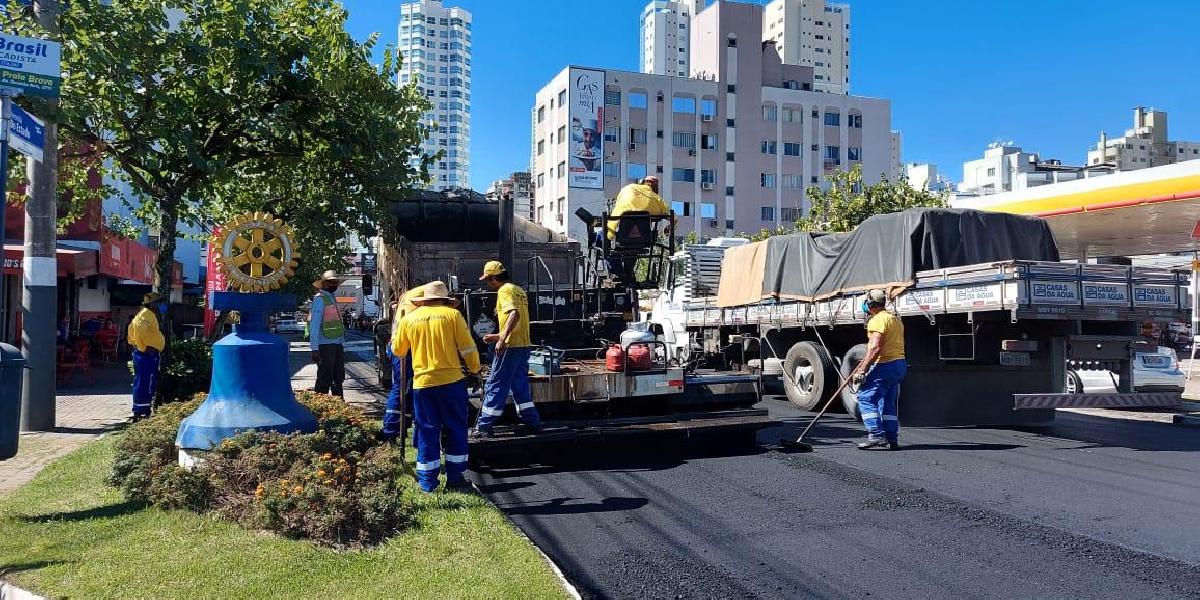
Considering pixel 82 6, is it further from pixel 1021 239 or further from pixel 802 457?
pixel 1021 239

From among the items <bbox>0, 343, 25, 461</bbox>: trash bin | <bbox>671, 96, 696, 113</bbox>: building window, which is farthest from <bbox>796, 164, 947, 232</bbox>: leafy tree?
<bbox>671, 96, 696, 113</bbox>: building window

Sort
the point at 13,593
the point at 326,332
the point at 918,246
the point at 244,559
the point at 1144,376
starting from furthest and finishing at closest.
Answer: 1. the point at 326,332
2. the point at 1144,376
3. the point at 918,246
4. the point at 244,559
5. the point at 13,593

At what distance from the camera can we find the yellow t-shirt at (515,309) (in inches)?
290

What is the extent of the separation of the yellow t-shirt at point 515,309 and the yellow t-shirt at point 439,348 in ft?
2.98

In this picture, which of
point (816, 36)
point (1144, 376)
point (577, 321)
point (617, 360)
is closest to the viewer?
point (617, 360)

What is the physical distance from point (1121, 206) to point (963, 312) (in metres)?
9.30

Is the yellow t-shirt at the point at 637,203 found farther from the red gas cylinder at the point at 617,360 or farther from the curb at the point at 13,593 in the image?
the curb at the point at 13,593

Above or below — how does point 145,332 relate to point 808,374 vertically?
above

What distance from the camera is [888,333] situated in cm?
880

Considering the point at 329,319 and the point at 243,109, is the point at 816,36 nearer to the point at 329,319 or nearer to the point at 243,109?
the point at 243,109

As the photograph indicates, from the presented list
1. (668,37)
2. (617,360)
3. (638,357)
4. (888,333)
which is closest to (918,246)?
(888,333)

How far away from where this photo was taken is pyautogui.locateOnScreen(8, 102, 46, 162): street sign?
6965mm

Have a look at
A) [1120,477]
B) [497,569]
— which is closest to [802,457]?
[1120,477]

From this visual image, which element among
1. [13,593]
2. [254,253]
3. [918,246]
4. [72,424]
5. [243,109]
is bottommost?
[13,593]
